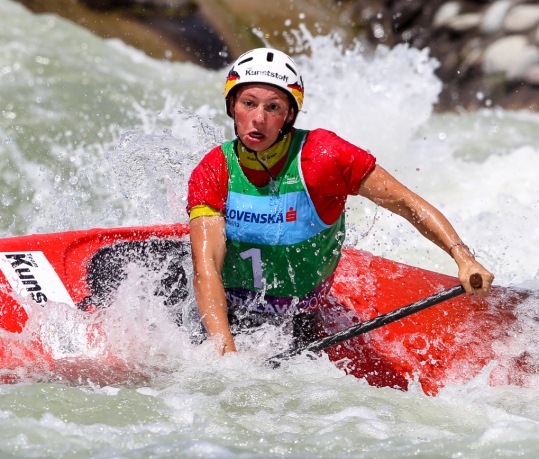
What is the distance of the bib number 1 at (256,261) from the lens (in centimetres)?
371

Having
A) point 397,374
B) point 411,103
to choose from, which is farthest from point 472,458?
point 411,103

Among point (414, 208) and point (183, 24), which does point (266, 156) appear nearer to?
point (414, 208)

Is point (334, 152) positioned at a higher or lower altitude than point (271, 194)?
higher

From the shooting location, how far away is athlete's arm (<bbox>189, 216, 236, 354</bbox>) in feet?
11.6

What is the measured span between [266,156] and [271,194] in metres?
0.16

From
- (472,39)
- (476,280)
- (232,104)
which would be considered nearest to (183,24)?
(472,39)

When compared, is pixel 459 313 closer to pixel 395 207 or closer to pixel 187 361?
pixel 395 207

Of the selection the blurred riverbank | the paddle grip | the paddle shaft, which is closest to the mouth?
the paddle shaft

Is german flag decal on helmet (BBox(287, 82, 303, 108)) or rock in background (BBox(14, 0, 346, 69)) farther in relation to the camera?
rock in background (BBox(14, 0, 346, 69))

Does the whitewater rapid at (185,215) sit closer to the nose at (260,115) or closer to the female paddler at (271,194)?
the female paddler at (271,194)

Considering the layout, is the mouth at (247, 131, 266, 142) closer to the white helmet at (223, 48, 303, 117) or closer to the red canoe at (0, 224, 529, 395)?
the white helmet at (223, 48, 303, 117)

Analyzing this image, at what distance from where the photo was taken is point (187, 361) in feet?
12.1

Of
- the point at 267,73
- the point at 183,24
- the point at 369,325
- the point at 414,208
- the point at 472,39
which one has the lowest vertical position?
the point at 369,325

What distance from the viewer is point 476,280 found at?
3295 millimetres
